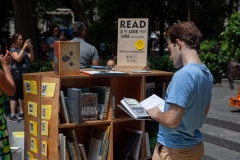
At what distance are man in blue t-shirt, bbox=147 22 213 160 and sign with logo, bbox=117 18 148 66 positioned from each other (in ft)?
7.88

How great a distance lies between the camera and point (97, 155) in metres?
5.21

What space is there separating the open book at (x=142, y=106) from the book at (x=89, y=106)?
3.19 feet

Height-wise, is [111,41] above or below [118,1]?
below

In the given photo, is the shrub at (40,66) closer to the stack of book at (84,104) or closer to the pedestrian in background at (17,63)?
the pedestrian in background at (17,63)

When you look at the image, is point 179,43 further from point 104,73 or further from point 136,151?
point 136,151

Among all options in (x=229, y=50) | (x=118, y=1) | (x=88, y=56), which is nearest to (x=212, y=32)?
(x=118, y=1)

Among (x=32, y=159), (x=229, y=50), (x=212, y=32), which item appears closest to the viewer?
(x=32, y=159)

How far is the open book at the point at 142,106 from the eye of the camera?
364 centimetres

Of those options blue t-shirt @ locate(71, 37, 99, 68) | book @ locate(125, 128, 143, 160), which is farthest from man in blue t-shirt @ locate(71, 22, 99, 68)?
book @ locate(125, 128, 143, 160)

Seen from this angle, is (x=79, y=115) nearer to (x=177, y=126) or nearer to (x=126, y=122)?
(x=126, y=122)

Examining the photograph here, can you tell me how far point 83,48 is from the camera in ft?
19.7

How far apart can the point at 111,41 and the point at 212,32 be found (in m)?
5.62

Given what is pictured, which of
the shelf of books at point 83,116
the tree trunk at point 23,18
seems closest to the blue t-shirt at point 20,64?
the tree trunk at point 23,18

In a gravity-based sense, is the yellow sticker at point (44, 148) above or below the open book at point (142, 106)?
below
